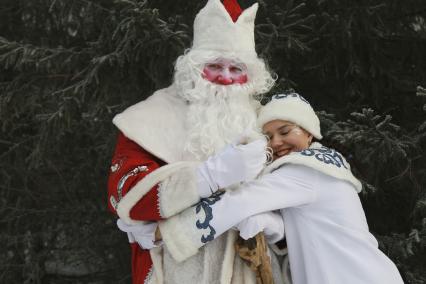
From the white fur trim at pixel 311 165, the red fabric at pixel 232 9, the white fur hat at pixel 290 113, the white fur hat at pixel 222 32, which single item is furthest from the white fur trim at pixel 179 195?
the red fabric at pixel 232 9

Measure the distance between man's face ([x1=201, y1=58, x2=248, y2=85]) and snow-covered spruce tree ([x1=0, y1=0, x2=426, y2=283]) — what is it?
889mm

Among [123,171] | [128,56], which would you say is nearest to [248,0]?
[128,56]

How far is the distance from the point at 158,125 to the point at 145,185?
0.39m

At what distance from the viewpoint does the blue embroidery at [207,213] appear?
2.42 metres

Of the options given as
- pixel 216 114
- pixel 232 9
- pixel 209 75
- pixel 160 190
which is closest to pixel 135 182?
pixel 160 190

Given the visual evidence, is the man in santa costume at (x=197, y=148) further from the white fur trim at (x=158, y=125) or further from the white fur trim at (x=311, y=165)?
the white fur trim at (x=311, y=165)

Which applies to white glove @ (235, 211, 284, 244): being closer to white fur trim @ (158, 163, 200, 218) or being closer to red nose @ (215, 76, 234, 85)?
white fur trim @ (158, 163, 200, 218)

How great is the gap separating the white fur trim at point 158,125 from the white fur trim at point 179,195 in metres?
0.25

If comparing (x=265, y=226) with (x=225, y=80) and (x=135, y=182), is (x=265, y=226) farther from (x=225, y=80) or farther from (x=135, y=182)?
(x=225, y=80)

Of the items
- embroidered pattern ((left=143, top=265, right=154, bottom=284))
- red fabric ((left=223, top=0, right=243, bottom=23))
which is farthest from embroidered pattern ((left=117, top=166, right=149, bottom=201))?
red fabric ((left=223, top=0, right=243, bottom=23))

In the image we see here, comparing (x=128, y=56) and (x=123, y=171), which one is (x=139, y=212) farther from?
(x=128, y=56)

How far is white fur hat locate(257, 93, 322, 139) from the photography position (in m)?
2.67

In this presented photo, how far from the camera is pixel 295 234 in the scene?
8.38 feet

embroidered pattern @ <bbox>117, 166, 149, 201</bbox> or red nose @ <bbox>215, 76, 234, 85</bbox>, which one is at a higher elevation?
red nose @ <bbox>215, 76, 234, 85</bbox>
